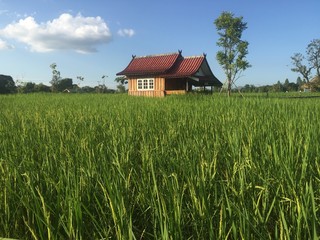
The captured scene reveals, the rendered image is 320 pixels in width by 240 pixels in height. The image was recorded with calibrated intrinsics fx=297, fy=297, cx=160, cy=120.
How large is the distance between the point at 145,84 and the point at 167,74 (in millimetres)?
2263

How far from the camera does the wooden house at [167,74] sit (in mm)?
22375

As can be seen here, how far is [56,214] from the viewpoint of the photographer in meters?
1.12

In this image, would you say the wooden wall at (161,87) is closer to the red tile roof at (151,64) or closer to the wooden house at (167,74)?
the wooden house at (167,74)

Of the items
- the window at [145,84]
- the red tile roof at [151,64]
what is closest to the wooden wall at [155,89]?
the window at [145,84]

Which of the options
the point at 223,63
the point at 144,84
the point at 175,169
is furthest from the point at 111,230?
the point at 223,63

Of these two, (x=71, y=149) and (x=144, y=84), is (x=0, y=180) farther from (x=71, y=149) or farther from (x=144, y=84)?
(x=144, y=84)

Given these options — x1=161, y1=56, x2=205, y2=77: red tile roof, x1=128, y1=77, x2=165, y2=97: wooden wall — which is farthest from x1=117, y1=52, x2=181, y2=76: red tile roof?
x1=128, y1=77, x2=165, y2=97: wooden wall

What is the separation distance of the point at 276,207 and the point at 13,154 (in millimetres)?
1604

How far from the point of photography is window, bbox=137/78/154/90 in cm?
2353

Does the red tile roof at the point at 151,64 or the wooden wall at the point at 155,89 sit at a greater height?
the red tile roof at the point at 151,64

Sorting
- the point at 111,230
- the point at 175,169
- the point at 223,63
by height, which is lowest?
the point at 111,230

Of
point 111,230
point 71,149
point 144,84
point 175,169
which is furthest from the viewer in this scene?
point 144,84

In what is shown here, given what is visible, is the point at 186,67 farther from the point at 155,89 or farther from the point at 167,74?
the point at 155,89

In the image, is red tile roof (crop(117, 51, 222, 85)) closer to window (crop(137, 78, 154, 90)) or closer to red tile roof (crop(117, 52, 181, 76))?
red tile roof (crop(117, 52, 181, 76))
